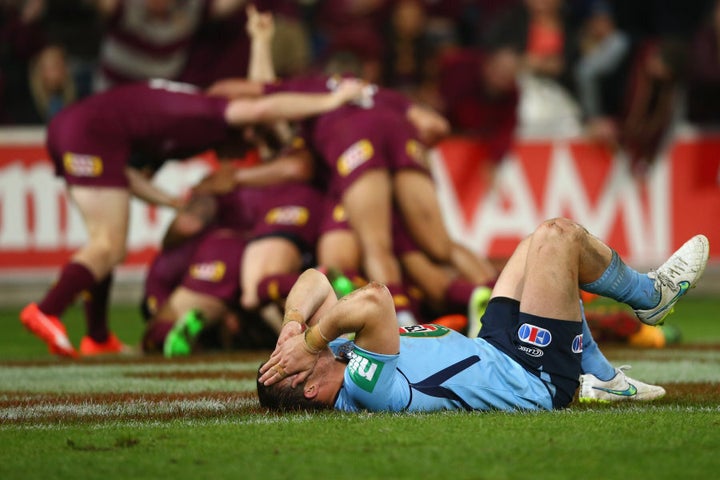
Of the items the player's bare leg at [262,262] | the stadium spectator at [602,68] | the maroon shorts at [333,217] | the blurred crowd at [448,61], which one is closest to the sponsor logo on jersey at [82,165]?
the player's bare leg at [262,262]

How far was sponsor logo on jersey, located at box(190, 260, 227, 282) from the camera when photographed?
8.57 m

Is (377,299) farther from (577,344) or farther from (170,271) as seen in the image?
(170,271)

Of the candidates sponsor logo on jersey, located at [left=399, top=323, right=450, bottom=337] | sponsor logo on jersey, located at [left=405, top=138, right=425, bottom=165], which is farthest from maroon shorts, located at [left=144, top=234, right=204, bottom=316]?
sponsor logo on jersey, located at [left=399, top=323, right=450, bottom=337]

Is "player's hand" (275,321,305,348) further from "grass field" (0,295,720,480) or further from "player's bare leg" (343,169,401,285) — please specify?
"player's bare leg" (343,169,401,285)

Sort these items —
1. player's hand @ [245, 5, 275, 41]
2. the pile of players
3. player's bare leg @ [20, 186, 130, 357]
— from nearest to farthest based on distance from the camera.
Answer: player's bare leg @ [20, 186, 130, 357] < the pile of players < player's hand @ [245, 5, 275, 41]

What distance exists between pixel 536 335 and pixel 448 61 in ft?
26.1

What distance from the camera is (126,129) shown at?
340 inches

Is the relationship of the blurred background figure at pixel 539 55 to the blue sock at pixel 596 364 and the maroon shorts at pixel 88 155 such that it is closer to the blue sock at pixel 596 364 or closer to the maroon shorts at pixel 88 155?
the maroon shorts at pixel 88 155

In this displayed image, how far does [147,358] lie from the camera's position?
8.16 metres

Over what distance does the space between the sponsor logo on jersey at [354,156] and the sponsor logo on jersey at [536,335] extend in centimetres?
379

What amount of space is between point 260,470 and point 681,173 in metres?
9.24

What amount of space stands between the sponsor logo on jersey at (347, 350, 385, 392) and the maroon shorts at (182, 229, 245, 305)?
12.8ft

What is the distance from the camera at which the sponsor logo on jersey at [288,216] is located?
8.80m

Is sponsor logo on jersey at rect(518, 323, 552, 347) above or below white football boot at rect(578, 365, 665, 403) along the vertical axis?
above
